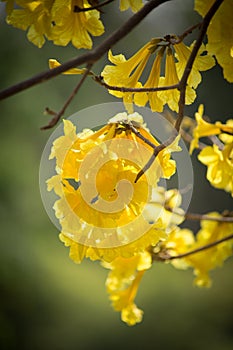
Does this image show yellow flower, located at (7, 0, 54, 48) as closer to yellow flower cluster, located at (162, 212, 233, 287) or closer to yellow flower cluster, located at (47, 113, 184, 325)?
yellow flower cluster, located at (47, 113, 184, 325)

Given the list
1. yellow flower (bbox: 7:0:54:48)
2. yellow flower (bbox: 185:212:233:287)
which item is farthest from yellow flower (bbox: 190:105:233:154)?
yellow flower (bbox: 185:212:233:287)

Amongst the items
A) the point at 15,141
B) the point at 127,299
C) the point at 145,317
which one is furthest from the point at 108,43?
the point at 145,317

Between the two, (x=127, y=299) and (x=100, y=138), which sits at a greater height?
(x=100, y=138)

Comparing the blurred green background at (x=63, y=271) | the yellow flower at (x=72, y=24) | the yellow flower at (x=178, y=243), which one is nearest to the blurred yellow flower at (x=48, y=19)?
the yellow flower at (x=72, y=24)

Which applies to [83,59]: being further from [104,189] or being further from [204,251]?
[204,251]

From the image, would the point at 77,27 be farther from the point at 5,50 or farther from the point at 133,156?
the point at 5,50

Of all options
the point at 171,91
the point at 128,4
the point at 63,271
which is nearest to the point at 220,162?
the point at 171,91

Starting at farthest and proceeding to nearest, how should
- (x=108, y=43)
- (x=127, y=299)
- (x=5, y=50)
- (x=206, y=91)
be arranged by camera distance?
(x=206, y=91)
(x=5, y=50)
(x=127, y=299)
(x=108, y=43)
